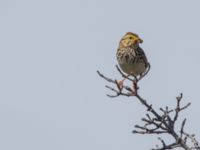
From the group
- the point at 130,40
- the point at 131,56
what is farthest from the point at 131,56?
the point at 130,40

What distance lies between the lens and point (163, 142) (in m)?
6.94

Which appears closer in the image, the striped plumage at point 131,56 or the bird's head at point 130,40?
the striped plumage at point 131,56

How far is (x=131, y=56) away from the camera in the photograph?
11438 millimetres

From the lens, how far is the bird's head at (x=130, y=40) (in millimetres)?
11555

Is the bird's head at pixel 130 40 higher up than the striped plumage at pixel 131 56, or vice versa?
the bird's head at pixel 130 40

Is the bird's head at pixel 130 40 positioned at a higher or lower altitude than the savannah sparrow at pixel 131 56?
higher

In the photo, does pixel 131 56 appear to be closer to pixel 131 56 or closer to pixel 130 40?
pixel 131 56

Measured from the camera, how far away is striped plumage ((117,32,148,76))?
11039 millimetres

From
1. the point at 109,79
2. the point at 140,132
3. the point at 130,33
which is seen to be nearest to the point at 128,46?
the point at 130,33

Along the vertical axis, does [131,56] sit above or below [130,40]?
below

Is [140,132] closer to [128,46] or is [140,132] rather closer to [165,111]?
[165,111]

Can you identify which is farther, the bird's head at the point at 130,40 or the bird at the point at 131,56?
the bird's head at the point at 130,40

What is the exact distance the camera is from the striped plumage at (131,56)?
11.0 m

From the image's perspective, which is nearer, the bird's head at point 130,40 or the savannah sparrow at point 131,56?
the savannah sparrow at point 131,56
